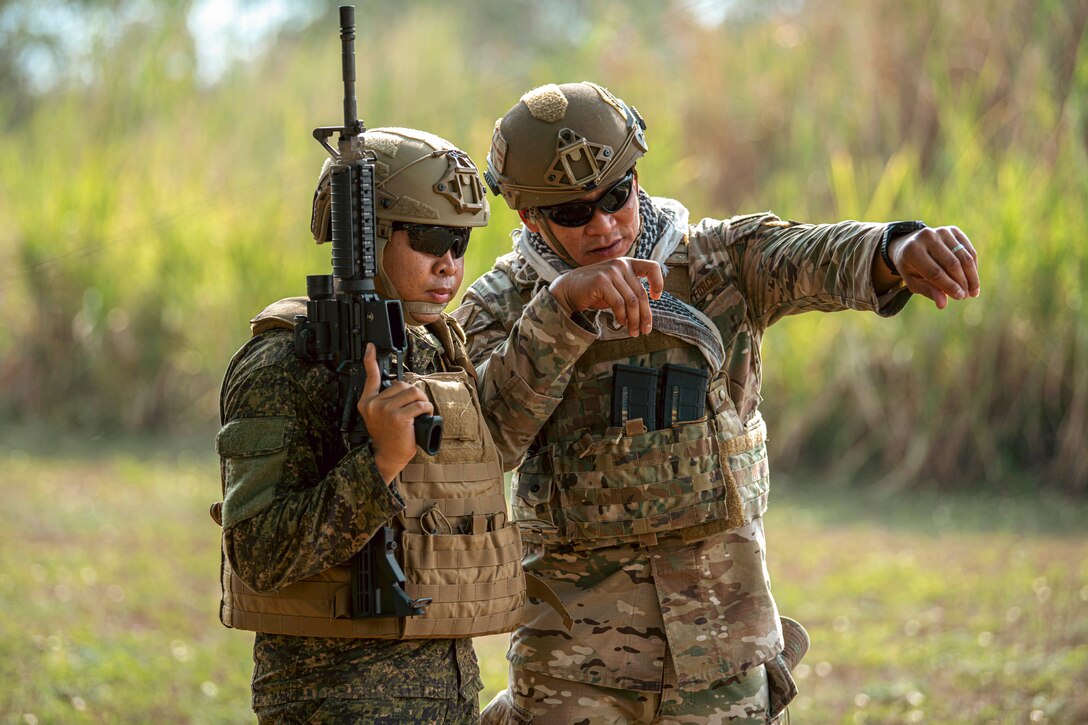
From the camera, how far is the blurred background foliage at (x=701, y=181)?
29.3 ft

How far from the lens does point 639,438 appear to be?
311 centimetres

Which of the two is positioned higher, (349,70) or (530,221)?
(349,70)

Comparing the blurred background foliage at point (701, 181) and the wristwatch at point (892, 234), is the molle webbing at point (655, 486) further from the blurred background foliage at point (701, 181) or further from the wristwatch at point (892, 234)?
the blurred background foliage at point (701, 181)

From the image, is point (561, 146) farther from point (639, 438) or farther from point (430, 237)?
point (639, 438)

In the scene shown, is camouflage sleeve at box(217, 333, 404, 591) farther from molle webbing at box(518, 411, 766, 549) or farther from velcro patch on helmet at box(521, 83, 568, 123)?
velcro patch on helmet at box(521, 83, 568, 123)

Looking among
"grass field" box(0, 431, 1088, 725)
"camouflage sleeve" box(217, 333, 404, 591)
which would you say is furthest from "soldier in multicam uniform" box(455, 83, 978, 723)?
"grass field" box(0, 431, 1088, 725)

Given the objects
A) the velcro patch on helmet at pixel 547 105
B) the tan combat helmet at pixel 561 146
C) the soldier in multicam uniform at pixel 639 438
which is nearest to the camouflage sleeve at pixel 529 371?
the soldier in multicam uniform at pixel 639 438

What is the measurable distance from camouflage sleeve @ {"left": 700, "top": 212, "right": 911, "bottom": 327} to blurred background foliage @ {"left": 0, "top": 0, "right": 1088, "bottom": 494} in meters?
6.06

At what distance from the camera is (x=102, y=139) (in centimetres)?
1322

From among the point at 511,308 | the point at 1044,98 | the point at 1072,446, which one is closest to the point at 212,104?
the point at 1044,98

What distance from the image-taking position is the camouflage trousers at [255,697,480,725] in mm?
2568

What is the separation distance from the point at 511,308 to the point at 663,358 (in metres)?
0.38

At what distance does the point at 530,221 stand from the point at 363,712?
118cm

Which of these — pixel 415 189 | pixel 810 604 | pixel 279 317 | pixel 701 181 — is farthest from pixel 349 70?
pixel 701 181
